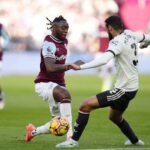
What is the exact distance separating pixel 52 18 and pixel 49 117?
21.5 meters

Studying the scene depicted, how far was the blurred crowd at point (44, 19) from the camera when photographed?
128 ft

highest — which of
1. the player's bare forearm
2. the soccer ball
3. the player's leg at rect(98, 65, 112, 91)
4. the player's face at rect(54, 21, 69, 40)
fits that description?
the player's face at rect(54, 21, 69, 40)

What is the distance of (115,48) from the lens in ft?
37.2

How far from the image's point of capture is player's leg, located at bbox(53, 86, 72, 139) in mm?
12008

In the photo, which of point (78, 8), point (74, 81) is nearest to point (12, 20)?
point (78, 8)

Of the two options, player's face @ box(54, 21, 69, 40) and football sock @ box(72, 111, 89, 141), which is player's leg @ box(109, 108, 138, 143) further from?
player's face @ box(54, 21, 69, 40)

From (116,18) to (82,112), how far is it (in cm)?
153

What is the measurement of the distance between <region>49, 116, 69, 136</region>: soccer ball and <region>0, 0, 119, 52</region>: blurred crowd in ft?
87.4

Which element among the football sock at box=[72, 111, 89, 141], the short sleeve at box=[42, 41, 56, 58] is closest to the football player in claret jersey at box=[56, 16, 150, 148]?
the football sock at box=[72, 111, 89, 141]

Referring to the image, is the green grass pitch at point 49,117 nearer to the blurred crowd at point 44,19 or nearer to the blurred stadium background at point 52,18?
the blurred stadium background at point 52,18

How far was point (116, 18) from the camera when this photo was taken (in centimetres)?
1155

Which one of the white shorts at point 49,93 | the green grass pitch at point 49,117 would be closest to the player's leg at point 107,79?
the green grass pitch at point 49,117

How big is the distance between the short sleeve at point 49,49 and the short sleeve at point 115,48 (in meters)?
1.14

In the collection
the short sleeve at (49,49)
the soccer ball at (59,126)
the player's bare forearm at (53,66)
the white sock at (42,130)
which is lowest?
the white sock at (42,130)
